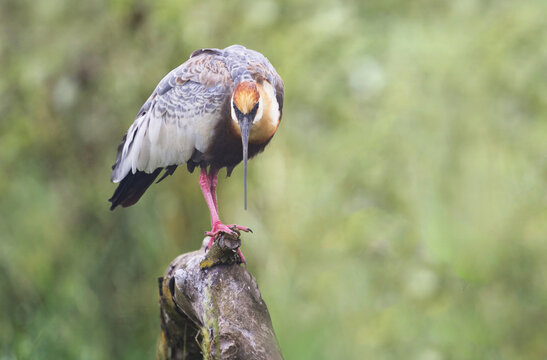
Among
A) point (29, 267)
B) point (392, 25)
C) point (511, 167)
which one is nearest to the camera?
point (511, 167)

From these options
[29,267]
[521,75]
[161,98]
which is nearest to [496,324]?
[521,75]

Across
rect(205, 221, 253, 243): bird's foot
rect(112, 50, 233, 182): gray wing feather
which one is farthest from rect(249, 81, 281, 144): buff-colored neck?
rect(205, 221, 253, 243): bird's foot

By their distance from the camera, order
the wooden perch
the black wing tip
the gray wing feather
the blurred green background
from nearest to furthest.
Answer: the wooden perch, the gray wing feather, the black wing tip, the blurred green background

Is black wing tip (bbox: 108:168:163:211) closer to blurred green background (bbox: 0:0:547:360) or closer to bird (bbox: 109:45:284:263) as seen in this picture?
bird (bbox: 109:45:284:263)

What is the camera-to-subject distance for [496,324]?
342cm

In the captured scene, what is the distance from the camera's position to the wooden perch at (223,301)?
7.60 feet

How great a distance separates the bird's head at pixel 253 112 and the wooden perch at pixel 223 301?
1.13 ft

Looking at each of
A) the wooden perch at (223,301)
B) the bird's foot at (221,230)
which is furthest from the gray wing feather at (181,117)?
the wooden perch at (223,301)

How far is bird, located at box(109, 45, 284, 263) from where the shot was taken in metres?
2.74

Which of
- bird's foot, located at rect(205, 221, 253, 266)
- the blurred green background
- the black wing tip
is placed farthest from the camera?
the blurred green background

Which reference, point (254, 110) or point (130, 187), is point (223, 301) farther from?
point (130, 187)

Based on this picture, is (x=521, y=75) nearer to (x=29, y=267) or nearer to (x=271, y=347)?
(x=271, y=347)

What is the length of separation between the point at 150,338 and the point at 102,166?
1.11 meters

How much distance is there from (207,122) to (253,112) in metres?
0.31
